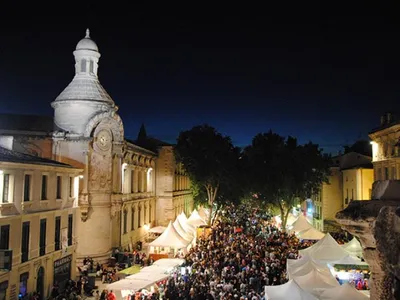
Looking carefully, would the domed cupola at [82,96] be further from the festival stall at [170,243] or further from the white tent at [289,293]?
A: the white tent at [289,293]

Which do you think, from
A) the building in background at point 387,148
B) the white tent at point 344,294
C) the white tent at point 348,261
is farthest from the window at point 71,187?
the building in background at point 387,148

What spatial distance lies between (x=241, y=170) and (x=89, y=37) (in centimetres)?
2929

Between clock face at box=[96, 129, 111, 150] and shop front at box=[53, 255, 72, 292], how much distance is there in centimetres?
1050

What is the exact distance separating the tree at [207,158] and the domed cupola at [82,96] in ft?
62.0

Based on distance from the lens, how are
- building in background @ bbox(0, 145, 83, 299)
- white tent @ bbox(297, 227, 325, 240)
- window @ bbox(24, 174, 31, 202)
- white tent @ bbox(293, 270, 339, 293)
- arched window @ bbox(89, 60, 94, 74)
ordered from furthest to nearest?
arched window @ bbox(89, 60, 94, 74), white tent @ bbox(297, 227, 325, 240), window @ bbox(24, 174, 31, 202), building in background @ bbox(0, 145, 83, 299), white tent @ bbox(293, 270, 339, 293)

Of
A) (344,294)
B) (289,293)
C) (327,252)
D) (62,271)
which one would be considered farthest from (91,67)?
(344,294)

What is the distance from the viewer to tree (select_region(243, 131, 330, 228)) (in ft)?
163

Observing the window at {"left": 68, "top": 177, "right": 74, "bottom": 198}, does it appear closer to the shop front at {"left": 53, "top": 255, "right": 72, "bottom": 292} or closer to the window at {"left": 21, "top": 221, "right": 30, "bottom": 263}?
the shop front at {"left": 53, "top": 255, "right": 72, "bottom": 292}

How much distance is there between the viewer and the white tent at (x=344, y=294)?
16750mm

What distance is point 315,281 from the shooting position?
814 inches

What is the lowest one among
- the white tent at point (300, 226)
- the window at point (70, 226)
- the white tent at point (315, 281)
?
the white tent at point (315, 281)

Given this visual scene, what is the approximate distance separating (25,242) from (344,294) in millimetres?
15546

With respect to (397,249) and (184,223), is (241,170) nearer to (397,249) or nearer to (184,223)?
(184,223)

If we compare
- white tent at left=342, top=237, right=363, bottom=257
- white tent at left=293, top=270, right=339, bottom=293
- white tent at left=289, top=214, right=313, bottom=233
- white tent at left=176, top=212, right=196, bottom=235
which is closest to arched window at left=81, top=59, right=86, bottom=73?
white tent at left=176, top=212, right=196, bottom=235
